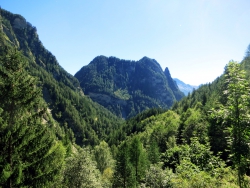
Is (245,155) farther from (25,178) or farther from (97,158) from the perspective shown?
(97,158)

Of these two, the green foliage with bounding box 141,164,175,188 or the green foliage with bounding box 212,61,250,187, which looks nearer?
the green foliage with bounding box 212,61,250,187

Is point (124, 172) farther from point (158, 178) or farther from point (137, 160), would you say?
point (158, 178)

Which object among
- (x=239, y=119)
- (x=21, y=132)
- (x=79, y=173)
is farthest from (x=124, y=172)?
(x=239, y=119)

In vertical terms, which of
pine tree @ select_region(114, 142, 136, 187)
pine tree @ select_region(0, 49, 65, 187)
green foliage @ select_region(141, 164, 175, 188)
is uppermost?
pine tree @ select_region(0, 49, 65, 187)

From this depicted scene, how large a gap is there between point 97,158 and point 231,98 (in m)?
72.3

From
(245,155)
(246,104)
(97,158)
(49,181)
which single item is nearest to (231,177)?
(245,155)

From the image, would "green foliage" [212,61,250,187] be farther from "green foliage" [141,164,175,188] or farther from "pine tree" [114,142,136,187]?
"pine tree" [114,142,136,187]

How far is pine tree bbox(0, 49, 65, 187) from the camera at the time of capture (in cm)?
1628

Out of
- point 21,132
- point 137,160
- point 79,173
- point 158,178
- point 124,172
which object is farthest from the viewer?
point 137,160

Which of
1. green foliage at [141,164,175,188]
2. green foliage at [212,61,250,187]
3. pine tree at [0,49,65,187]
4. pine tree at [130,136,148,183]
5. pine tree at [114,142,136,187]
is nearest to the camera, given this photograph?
green foliage at [212,61,250,187]

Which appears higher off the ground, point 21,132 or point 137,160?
point 21,132

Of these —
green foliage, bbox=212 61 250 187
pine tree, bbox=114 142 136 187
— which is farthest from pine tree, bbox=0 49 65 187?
pine tree, bbox=114 142 136 187

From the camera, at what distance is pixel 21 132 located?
658 inches

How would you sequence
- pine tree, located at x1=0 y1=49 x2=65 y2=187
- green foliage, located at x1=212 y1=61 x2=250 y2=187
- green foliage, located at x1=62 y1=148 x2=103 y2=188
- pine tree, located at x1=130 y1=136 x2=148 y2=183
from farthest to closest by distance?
1. pine tree, located at x1=130 y1=136 x2=148 y2=183
2. green foliage, located at x1=62 y1=148 x2=103 y2=188
3. pine tree, located at x1=0 y1=49 x2=65 y2=187
4. green foliage, located at x1=212 y1=61 x2=250 y2=187
